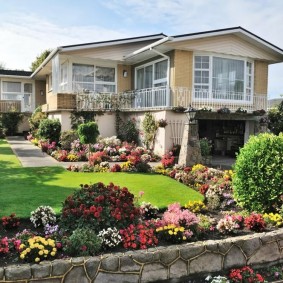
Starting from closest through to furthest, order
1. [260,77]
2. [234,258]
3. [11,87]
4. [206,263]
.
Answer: [206,263] < [234,258] < [260,77] < [11,87]

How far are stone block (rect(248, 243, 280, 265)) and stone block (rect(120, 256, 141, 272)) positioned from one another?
1.84 m

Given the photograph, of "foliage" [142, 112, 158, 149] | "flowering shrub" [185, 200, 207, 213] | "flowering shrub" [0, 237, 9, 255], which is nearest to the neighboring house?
"foliage" [142, 112, 158, 149]

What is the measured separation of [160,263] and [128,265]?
1.53 feet

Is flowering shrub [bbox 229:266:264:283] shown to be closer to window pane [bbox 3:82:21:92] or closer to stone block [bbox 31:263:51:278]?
stone block [bbox 31:263:51:278]

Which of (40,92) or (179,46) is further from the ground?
(179,46)

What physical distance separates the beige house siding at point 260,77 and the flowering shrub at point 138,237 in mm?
14615

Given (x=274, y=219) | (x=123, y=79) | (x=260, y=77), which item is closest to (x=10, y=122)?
(x=123, y=79)

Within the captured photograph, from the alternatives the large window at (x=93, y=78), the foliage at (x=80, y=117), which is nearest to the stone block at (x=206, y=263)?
the foliage at (x=80, y=117)

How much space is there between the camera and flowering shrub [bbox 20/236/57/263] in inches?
178

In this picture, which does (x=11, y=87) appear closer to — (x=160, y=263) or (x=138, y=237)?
(x=138, y=237)

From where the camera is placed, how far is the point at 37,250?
4.56 m

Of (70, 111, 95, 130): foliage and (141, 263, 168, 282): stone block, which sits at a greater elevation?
(70, 111, 95, 130): foliage

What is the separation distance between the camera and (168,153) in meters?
14.2

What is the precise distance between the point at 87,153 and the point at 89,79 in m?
→ 6.60
